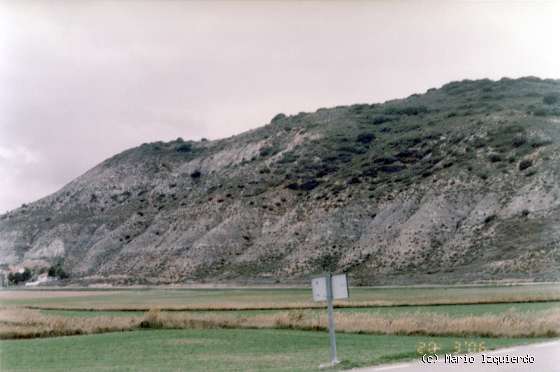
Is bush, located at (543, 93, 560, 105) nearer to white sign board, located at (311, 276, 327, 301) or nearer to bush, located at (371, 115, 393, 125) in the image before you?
bush, located at (371, 115, 393, 125)

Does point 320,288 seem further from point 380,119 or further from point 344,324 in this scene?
point 380,119

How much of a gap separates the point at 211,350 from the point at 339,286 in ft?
40.3

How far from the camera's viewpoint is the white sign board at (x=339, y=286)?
20.7 metres

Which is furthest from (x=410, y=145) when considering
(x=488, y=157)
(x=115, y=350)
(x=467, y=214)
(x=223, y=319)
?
(x=115, y=350)

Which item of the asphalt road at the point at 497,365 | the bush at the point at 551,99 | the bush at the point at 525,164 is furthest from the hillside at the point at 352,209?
the asphalt road at the point at 497,365

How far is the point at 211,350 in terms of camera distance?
104 feet

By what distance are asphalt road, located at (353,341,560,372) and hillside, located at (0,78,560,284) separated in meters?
59.3

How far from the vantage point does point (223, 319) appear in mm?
46031

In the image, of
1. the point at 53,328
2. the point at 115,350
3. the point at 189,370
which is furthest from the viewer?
the point at 53,328

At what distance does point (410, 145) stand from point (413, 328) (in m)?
117

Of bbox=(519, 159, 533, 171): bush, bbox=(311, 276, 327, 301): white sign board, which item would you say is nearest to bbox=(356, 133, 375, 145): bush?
bbox=(519, 159, 533, 171): bush

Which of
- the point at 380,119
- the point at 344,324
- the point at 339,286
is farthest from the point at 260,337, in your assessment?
the point at 380,119

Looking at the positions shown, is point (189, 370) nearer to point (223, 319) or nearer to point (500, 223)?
point (223, 319)

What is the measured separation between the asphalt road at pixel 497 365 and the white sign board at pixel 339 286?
2011 millimetres
